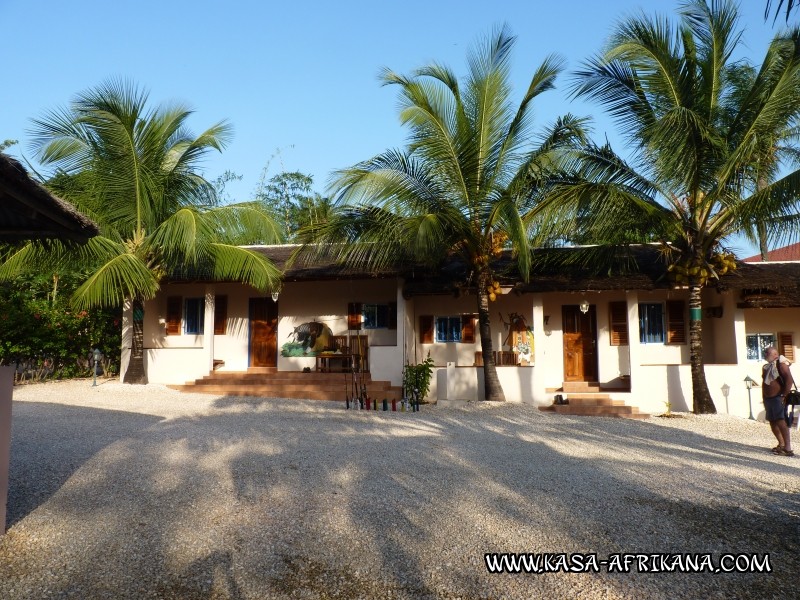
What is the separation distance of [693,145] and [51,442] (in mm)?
11287

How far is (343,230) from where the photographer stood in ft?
43.1

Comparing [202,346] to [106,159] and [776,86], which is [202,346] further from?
[776,86]

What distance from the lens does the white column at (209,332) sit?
52.5ft

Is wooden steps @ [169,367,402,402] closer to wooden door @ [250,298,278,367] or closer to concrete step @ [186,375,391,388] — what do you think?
concrete step @ [186,375,391,388]

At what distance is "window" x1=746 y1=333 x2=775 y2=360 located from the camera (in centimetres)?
1600

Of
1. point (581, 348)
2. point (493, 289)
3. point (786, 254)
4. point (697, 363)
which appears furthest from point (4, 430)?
point (786, 254)

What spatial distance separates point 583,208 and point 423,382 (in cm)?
479

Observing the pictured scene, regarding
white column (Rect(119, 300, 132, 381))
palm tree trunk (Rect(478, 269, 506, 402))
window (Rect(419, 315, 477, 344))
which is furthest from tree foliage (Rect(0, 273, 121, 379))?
palm tree trunk (Rect(478, 269, 506, 402))

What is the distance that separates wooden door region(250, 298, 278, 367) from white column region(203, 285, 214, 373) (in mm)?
1561

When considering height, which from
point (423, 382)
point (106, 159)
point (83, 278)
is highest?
point (106, 159)

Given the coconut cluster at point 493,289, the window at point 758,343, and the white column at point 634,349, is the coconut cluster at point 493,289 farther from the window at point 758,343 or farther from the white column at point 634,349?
the window at point 758,343

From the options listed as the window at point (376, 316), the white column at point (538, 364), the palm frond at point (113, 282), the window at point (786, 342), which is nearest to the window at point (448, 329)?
the window at point (376, 316)

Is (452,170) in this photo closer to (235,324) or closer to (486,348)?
(486,348)

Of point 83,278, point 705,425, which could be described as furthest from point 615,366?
point 83,278
